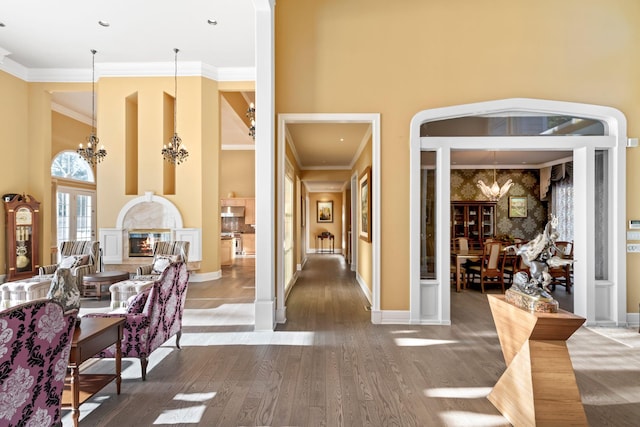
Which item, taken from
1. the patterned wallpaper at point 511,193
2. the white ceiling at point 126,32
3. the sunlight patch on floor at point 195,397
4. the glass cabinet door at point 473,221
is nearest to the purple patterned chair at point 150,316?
the sunlight patch on floor at point 195,397

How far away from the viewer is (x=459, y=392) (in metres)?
2.71

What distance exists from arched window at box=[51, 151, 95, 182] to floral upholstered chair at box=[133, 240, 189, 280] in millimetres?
5592

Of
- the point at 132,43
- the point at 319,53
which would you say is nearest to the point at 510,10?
the point at 319,53

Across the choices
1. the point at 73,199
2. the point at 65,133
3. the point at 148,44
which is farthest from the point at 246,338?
the point at 65,133

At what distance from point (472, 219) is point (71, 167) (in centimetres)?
1193

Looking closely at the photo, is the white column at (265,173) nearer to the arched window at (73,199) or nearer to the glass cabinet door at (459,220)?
the glass cabinet door at (459,220)

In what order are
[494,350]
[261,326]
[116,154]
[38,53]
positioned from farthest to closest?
[116,154]
[38,53]
[261,326]
[494,350]

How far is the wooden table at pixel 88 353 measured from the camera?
2164 millimetres

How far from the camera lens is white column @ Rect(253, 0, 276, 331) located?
4.18 m

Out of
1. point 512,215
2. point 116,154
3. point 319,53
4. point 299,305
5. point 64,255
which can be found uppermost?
point 319,53

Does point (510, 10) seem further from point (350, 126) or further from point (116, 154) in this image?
point (116, 154)

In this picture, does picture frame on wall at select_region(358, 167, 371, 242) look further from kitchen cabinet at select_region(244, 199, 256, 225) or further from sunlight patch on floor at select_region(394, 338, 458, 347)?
kitchen cabinet at select_region(244, 199, 256, 225)

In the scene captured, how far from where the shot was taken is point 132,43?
666 cm

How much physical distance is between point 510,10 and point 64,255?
8.25 m
